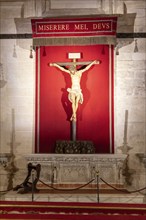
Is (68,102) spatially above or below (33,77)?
below

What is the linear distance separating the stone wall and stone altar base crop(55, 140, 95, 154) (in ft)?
2.96

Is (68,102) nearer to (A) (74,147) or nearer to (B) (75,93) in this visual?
(B) (75,93)

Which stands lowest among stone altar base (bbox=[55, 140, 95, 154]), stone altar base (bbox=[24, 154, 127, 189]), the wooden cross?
stone altar base (bbox=[24, 154, 127, 189])

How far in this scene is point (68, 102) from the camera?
10.8 m

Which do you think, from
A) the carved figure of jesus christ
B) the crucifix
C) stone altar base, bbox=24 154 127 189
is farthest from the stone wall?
the carved figure of jesus christ

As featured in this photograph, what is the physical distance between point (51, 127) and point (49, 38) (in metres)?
2.38

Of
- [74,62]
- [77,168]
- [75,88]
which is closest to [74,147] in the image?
[77,168]

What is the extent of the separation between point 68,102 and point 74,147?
1372mm

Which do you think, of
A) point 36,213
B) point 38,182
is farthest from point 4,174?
point 36,213

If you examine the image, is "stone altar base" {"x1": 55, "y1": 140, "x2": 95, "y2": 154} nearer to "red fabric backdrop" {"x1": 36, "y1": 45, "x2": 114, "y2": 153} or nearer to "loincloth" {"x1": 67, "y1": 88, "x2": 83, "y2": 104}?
"red fabric backdrop" {"x1": 36, "y1": 45, "x2": 114, "y2": 153}

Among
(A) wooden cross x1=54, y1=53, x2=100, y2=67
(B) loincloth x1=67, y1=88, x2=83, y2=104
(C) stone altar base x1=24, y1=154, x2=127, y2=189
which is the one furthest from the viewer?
(A) wooden cross x1=54, y1=53, x2=100, y2=67

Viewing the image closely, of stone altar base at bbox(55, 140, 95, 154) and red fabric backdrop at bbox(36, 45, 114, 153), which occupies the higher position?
red fabric backdrop at bbox(36, 45, 114, 153)

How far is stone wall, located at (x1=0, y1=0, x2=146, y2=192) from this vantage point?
35.1 feet

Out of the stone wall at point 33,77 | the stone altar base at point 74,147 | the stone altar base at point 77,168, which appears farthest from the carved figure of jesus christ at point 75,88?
the stone altar base at point 77,168
